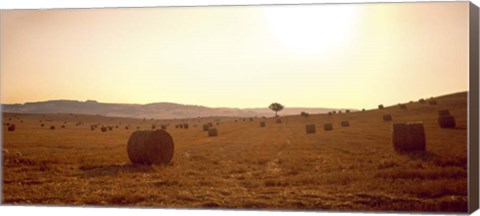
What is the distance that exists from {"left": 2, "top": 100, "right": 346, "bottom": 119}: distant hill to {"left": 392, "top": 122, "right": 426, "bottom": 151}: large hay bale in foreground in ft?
2.99

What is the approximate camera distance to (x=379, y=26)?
12695mm

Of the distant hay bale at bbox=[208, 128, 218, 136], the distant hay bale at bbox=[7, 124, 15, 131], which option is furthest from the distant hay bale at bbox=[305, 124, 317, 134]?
the distant hay bale at bbox=[7, 124, 15, 131]

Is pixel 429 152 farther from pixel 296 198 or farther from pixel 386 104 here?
pixel 296 198

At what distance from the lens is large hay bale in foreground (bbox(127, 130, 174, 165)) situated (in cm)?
1374

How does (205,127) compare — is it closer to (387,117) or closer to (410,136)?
(387,117)

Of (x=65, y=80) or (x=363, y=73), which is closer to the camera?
(x=363, y=73)

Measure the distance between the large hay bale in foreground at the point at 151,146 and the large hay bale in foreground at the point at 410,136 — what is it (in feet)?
9.60

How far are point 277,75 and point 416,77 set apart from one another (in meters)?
1.70

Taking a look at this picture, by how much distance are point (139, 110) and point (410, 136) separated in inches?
135

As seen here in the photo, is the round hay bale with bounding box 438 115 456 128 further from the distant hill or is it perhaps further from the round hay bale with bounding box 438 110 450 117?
the distant hill

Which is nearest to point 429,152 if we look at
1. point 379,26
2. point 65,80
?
point 379,26

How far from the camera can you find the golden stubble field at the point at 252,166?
1252 cm

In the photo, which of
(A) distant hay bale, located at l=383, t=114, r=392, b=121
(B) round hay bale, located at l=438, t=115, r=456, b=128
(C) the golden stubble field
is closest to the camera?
(B) round hay bale, located at l=438, t=115, r=456, b=128

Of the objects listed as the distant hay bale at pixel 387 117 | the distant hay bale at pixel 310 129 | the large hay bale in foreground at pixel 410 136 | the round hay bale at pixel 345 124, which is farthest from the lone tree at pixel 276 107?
the large hay bale in foreground at pixel 410 136
